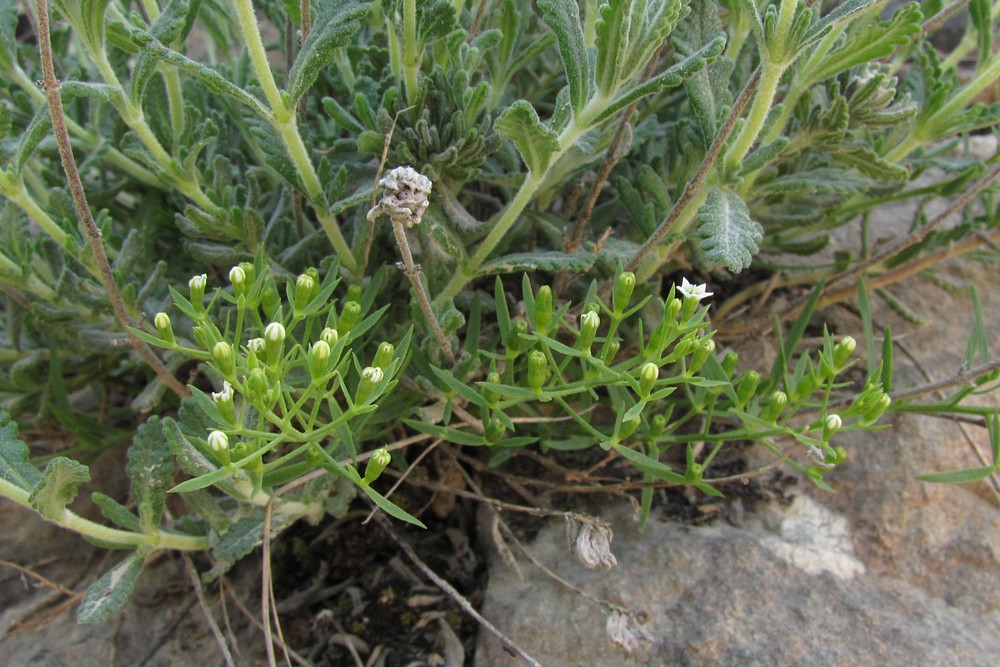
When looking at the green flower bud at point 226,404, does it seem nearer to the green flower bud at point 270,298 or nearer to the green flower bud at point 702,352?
the green flower bud at point 270,298

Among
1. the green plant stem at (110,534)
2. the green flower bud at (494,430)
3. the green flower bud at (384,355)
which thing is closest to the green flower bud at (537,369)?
the green flower bud at (494,430)

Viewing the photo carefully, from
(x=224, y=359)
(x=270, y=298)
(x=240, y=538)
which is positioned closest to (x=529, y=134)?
(x=270, y=298)

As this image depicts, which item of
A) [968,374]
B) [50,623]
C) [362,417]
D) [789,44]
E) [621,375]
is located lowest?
[50,623]

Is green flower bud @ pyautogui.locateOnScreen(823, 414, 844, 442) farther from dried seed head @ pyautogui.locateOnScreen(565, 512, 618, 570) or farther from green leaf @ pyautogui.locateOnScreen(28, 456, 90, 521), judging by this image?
green leaf @ pyautogui.locateOnScreen(28, 456, 90, 521)

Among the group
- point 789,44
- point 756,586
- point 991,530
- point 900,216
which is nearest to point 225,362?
point 789,44

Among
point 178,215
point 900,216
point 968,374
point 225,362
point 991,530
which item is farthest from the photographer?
point 900,216

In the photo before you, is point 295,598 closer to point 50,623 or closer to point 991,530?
point 50,623
